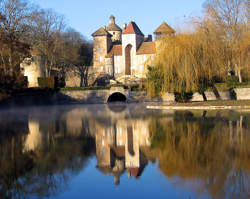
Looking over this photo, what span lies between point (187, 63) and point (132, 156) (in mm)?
15935

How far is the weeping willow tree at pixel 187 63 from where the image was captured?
24.8 m

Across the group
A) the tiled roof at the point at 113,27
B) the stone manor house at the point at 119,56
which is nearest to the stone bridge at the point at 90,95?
the stone manor house at the point at 119,56

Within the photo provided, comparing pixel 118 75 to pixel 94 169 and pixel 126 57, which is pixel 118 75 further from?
pixel 94 169

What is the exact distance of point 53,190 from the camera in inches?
285

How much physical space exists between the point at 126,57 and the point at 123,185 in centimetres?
5153

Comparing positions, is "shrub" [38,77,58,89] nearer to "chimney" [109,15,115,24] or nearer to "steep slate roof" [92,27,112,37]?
"steep slate roof" [92,27,112,37]

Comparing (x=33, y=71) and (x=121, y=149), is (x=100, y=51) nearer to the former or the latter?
(x=33, y=71)

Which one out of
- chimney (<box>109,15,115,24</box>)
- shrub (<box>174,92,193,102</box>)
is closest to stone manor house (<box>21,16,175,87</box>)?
chimney (<box>109,15,115,24</box>)

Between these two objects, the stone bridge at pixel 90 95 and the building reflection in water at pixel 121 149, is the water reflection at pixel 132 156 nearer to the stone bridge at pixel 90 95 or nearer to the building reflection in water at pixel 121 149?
the building reflection in water at pixel 121 149

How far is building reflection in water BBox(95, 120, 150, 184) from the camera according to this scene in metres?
8.61

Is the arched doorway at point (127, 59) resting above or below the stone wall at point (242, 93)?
above

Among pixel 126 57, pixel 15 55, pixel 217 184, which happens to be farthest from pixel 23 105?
pixel 217 184

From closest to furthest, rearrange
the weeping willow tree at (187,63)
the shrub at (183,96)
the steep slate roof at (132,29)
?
the weeping willow tree at (187,63) < the shrub at (183,96) < the steep slate roof at (132,29)

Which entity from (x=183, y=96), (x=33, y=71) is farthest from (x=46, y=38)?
(x=183, y=96)
